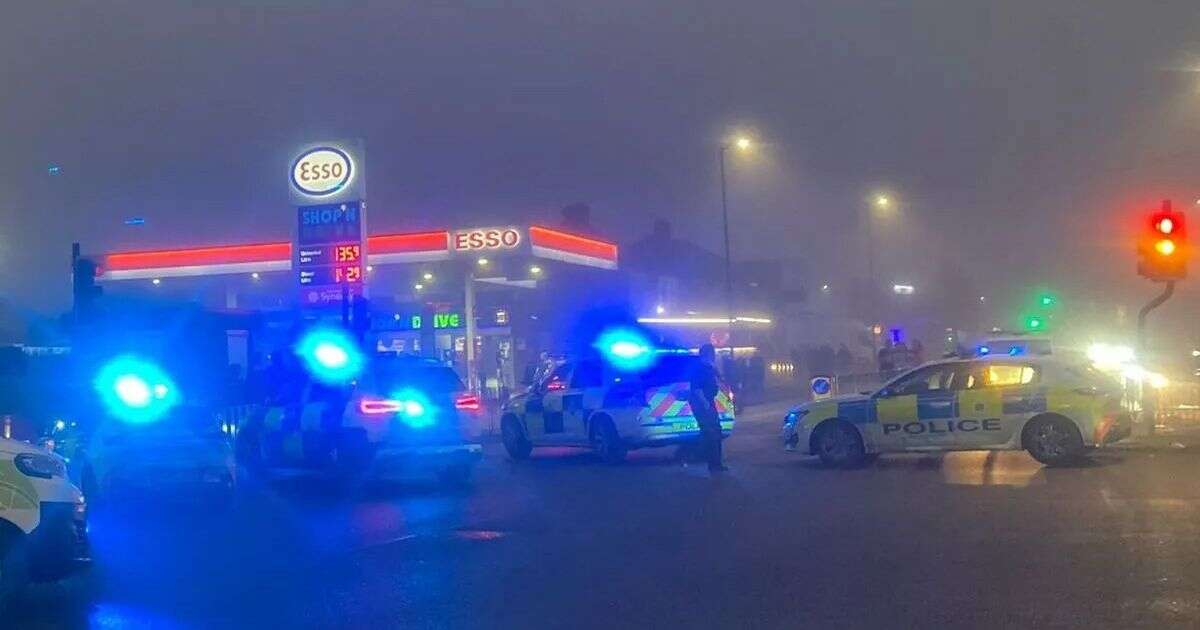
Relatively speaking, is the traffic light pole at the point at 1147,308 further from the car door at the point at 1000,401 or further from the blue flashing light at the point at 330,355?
the blue flashing light at the point at 330,355

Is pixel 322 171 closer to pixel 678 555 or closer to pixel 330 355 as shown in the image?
pixel 330 355

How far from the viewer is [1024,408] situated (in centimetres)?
1639

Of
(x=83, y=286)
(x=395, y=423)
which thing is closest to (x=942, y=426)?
(x=395, y=423)

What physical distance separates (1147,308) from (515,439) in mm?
9407

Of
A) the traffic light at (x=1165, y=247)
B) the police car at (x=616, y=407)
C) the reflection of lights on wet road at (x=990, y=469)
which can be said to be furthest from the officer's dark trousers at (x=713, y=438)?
the traffic light at (x=1165, y=247)

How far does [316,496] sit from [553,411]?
4.67 meters

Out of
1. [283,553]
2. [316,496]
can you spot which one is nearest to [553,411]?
[316,496]

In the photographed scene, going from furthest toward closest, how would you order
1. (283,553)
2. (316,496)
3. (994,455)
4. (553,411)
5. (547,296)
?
(547,296), (553,411), (994,455), (316,496), (283,553)

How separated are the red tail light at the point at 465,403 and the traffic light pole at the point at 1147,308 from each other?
30.6ft

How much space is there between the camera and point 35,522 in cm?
899

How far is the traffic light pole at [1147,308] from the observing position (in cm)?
1805

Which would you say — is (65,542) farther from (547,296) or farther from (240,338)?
(547,296)

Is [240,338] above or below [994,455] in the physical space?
above

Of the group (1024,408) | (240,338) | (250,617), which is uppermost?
(240,338)
